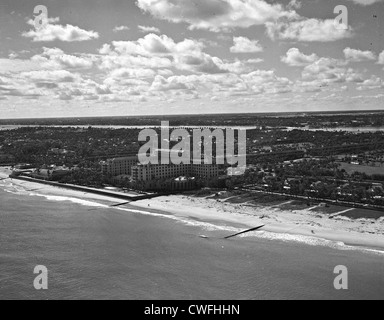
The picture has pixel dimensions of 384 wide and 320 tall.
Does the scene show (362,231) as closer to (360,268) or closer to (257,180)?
(360,268)

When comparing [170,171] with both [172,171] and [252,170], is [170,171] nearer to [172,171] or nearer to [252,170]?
[172,171]

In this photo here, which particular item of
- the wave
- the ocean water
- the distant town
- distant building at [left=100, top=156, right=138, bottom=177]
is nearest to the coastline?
the wave

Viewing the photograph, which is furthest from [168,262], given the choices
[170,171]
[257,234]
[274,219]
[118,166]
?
[118,166]

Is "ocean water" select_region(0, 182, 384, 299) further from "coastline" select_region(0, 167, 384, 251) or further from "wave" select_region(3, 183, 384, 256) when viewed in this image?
"coastline" select_region(0, 167, 384, 251)

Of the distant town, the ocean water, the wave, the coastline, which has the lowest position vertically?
the ocean water

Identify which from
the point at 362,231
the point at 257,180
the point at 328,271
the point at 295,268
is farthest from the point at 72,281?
the point at 257,180
